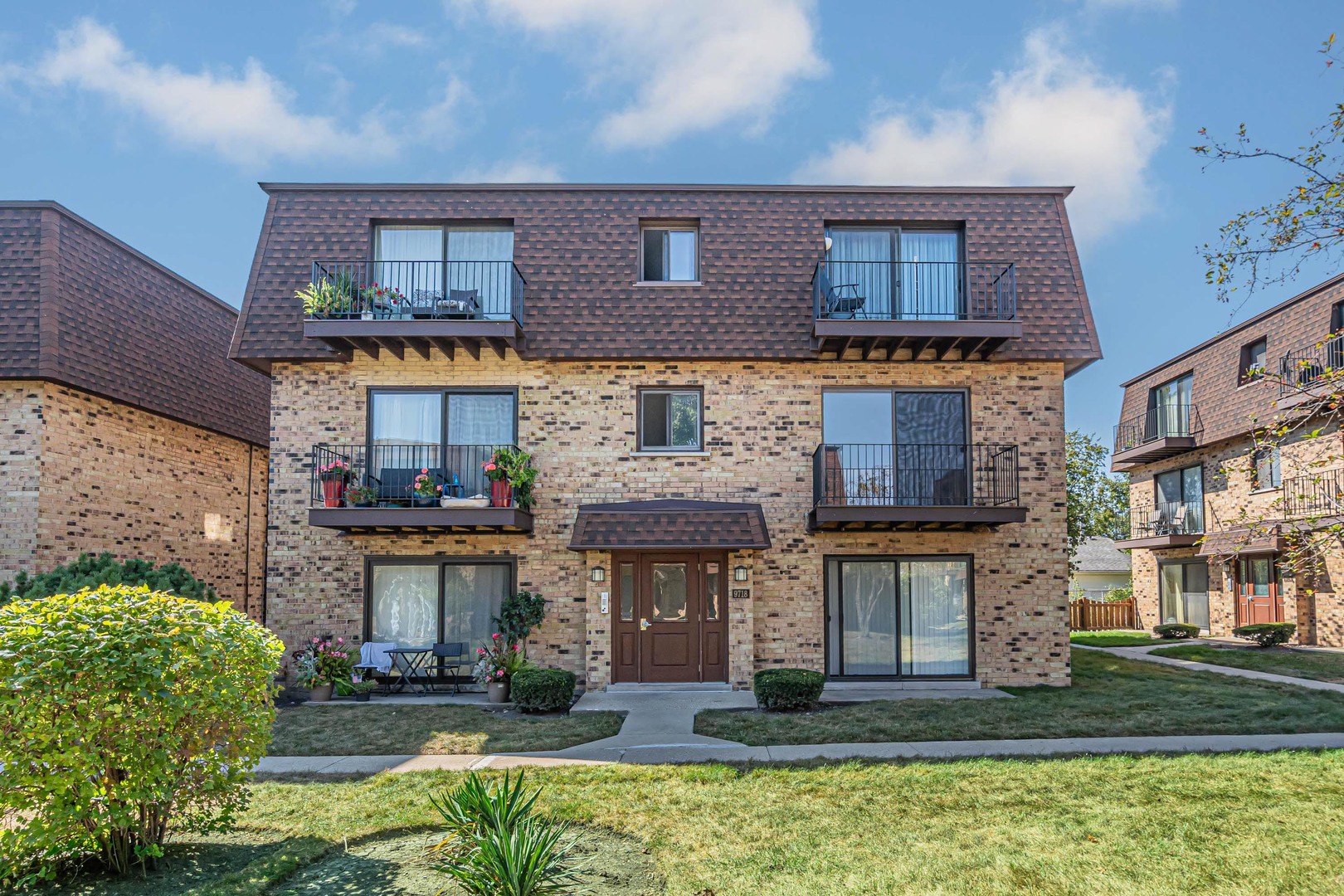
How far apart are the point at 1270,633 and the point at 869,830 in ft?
65.6

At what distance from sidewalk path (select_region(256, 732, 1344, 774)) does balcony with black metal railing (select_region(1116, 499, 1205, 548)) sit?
17.7 m

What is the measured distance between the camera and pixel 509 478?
549 inches

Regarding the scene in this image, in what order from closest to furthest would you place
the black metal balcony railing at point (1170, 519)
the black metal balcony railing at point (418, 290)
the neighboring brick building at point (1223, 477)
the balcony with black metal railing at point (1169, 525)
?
the black metal balcony railing at point (418, 290)
the neighboring brick building at point (1223, 477)
the balcony with black metal railing at point (1169, 525)
the black metal balcony railing at point (1170, 519)

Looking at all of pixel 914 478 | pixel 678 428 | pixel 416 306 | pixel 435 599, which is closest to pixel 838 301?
pixel 914 478

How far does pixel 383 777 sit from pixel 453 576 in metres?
6.25

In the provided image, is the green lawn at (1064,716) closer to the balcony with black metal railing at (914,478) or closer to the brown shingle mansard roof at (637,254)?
the balcony with black metal railing at (914,478)

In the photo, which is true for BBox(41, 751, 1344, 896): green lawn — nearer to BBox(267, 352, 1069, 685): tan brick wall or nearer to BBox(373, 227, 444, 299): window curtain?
BBox(267, 352, 1069, 685): tan brick wall

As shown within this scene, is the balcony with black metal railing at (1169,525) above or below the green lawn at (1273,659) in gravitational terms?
above

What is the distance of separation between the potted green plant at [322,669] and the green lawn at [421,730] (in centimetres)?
63

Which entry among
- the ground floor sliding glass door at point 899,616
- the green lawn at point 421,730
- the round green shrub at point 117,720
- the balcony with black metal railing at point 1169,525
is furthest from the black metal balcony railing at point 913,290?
the balcony with black metal railing at point 1169,525

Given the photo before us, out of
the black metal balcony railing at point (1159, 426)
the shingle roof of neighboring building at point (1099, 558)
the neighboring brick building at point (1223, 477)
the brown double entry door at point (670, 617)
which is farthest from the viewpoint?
the shingle roof of neighboring building at point (1099, 558)

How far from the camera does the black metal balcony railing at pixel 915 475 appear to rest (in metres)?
14.5

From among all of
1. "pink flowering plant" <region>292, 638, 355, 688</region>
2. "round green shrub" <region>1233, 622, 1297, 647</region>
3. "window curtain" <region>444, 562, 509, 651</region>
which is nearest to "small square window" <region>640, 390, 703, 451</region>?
"window curtain" <region>444, 562, 509, 651</region>

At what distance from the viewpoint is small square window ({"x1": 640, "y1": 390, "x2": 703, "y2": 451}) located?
1491 cm
